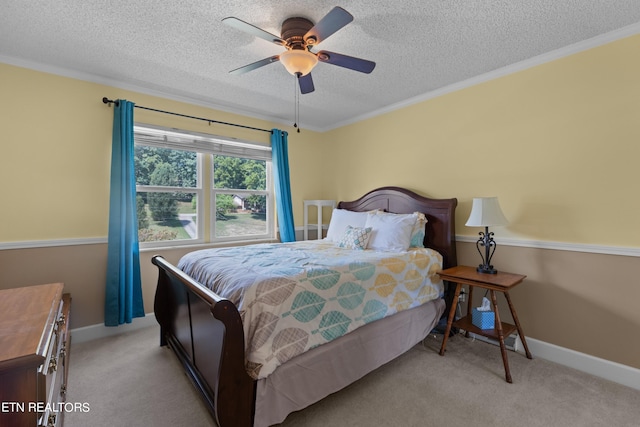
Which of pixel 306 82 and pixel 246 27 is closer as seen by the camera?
pixel 246 27

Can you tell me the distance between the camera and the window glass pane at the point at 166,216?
10.4 ft

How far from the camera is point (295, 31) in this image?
1920 millimetres

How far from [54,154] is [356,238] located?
2.97m

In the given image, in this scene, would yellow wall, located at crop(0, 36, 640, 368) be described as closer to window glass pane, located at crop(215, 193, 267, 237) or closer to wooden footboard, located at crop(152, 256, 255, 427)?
window glass pane, located at crop(215, 193, 267, 237)

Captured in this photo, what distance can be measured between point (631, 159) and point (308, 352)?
8.66 feet

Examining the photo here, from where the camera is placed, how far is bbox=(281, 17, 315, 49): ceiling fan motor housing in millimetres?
1911

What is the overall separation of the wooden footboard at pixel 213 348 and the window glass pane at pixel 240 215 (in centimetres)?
136

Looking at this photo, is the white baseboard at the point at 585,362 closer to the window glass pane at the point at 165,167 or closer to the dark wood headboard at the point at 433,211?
the dark wood headboard at the point at 433,211

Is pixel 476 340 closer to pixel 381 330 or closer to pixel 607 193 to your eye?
pixel 381 330

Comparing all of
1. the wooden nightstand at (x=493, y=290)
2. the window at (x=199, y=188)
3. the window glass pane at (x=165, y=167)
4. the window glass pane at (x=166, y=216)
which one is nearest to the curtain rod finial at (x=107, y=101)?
the window at (x=199, y=188)

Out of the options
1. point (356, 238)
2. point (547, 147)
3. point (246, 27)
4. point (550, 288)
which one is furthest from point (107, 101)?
point (550, 288)

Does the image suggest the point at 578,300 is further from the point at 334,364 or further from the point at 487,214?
the point at 334,364

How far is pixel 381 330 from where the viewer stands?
7.10 ft

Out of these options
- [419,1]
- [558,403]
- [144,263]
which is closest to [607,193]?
[558,403]
